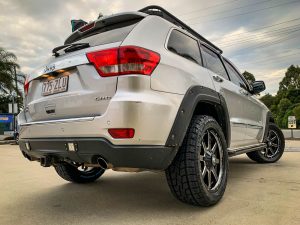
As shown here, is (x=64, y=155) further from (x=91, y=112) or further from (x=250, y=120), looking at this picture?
(x=250, y=120)

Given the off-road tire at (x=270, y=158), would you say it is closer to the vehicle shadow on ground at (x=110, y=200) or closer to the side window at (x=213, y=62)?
the vehicle shadow on ground at (x=110, y=200)

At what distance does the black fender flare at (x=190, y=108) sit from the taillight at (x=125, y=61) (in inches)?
16.9

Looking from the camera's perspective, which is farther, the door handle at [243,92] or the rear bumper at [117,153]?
the door handle at [243,92]

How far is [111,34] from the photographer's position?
269 centimetres

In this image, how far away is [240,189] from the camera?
131 inches

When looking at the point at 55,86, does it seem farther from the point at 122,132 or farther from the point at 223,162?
the point at 223,162

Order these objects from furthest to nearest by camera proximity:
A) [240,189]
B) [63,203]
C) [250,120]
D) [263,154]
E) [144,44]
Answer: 1. [263,154]
2. [250,120]
3. [240,189]
4. [63,203]
5. [144,44]

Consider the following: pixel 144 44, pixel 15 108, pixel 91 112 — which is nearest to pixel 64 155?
pixel 91 112

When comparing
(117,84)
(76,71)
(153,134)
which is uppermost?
(76,71)

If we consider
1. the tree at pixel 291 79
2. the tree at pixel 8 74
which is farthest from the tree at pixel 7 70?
the tree at pixel 291 79

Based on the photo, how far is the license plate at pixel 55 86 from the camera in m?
2.56

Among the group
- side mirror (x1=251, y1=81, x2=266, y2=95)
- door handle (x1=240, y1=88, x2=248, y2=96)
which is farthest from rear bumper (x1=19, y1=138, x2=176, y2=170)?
side mirror (x1=251, y1=81, x2=266, y2=95)

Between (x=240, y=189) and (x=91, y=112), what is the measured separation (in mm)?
1961

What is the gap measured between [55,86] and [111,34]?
672mm
